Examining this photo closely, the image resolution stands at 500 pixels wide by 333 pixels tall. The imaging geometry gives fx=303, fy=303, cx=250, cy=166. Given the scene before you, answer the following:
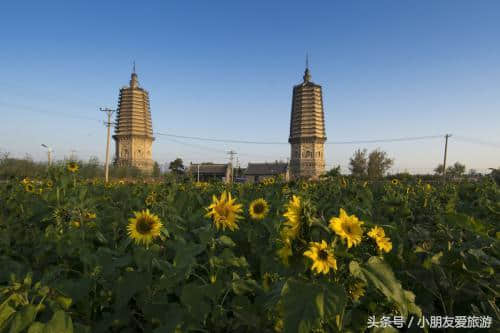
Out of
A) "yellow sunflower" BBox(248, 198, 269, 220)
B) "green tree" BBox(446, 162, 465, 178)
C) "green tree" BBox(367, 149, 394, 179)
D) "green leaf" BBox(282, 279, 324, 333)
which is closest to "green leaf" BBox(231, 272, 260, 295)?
"green leaf" BBox(282, 279, 324, 333)

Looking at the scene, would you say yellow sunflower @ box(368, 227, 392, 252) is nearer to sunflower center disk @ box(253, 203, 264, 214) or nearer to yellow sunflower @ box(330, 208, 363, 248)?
yellow sunflower @ box(330, 208, 363, 248)

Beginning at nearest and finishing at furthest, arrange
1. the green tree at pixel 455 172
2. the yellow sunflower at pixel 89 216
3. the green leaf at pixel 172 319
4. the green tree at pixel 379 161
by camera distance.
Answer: the green leaf at pixel 172 319
the yellow sunflower at pixel 89 216
the green tree at pixel 455 172
the green tree at pixel 379 161

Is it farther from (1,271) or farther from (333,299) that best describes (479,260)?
(1,271)

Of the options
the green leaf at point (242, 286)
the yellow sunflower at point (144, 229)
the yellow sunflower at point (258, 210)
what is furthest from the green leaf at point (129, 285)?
the yellow sunflower at point (258, 210)

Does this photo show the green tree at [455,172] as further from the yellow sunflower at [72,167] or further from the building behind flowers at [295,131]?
the building behind flowers at [295,131]

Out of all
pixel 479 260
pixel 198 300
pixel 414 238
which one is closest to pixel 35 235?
pixel 198 300

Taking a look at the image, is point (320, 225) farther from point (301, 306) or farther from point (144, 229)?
point (144, 229)

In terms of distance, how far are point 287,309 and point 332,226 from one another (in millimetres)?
279

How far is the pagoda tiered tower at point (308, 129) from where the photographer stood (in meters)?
74.8

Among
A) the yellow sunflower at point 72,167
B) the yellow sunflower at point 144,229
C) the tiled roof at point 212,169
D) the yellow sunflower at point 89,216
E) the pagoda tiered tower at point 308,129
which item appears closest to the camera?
the yellow sunflower at point 144,229

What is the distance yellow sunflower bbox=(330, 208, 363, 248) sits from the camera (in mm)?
932

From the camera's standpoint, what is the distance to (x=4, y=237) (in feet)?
7.07

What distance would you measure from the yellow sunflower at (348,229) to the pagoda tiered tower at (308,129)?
243ft

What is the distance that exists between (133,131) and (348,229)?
80.0 m
